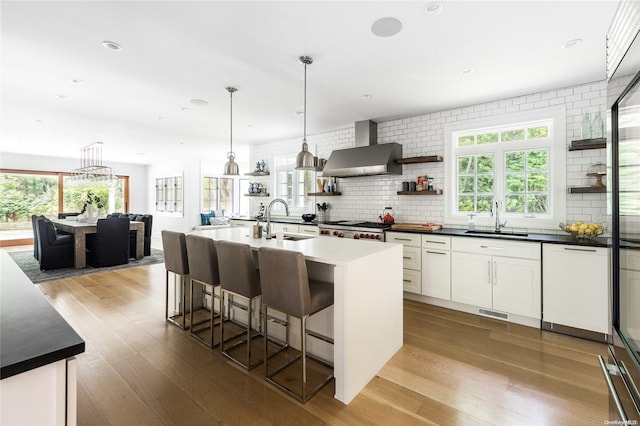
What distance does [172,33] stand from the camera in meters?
2.49

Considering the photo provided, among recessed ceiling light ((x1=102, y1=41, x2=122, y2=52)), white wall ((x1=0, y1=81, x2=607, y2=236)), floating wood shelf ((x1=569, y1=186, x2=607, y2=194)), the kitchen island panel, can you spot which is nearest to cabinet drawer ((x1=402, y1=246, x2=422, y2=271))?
white wall ((x1=0, y1=81, x2=607, y2=236))

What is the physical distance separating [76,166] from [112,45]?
926cm

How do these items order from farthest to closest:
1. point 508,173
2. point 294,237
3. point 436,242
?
point 508,173 < point 436,242 < point 294,237

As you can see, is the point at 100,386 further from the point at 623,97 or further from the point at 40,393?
the point at 623,97

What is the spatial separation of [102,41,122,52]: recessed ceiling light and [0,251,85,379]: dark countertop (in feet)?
7.97

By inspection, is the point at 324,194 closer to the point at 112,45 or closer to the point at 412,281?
the point at 412,281

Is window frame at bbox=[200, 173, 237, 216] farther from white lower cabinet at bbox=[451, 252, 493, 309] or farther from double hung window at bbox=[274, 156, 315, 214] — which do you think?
white lower cabinet at bbox=[451, 252, 493, 309]

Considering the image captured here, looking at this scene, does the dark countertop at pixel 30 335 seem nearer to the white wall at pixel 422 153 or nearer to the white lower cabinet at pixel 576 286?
the white lower cabinet at pixel 576 286

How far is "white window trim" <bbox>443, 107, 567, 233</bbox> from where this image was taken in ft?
11.6

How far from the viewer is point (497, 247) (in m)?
3.36

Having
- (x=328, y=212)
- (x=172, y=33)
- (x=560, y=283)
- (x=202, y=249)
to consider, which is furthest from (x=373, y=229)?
(x=172, y=33)

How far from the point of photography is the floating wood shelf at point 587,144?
124 inches

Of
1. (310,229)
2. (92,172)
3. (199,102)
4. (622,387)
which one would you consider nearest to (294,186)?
(310,229)

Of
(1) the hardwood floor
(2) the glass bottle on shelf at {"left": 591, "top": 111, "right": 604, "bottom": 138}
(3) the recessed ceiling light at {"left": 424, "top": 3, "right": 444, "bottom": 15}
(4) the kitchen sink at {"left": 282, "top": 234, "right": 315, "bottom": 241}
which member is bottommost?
(1) the hardwood floor
